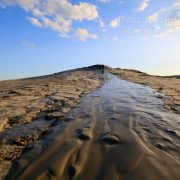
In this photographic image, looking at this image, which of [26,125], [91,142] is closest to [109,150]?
[91,142]

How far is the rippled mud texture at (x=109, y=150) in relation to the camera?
85.8 inches

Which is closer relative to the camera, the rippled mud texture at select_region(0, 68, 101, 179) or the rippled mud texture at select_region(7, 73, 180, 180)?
the rippled mud texture at select_region(7, 73, 180, 180)

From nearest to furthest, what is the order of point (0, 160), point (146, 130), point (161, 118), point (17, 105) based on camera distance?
point (0, 160), point (146, 130), point (161, 118), point (17, 105)

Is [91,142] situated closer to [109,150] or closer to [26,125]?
[109,150]

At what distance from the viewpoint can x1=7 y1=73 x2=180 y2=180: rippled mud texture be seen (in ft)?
7.15

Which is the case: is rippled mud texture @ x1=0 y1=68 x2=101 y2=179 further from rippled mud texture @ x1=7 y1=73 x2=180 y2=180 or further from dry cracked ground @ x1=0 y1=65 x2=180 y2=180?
rippled mud texture @ x1=7 y1=73 x2=180 y2=180

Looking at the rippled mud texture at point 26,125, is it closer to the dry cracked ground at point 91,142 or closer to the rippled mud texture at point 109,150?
the dry cracked ground at point 91,142

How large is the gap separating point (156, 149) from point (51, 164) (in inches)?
46.1

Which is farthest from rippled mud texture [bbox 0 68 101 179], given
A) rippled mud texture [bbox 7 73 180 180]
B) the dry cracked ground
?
rippled mud texture [bbox 7 73 180 180]

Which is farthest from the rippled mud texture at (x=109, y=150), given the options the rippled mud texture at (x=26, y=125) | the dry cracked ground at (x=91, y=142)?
the rippled mud texture at (x=26, y=125)

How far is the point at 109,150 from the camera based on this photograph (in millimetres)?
2617

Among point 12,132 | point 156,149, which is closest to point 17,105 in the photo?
point 12,132

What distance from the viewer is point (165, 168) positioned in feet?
7.24

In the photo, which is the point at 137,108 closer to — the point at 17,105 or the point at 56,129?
the point at 56,129
